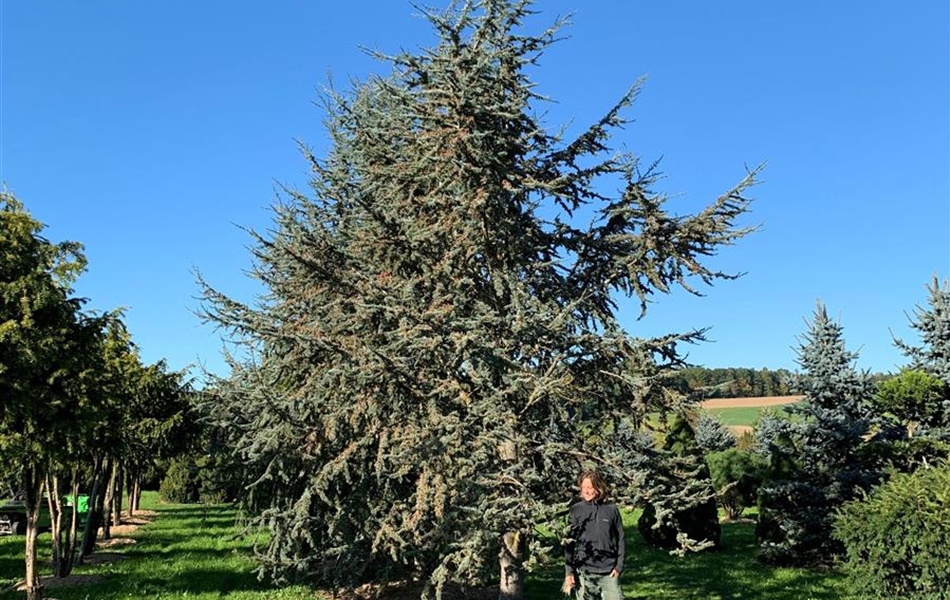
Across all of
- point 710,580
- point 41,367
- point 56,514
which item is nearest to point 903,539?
point 710,580

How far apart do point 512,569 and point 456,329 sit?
3.09 metres

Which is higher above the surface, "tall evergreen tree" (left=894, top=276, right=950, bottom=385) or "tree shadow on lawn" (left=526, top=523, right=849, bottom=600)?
"tall evergreen tree" (left=894, top=276, right=950, bottom=385)

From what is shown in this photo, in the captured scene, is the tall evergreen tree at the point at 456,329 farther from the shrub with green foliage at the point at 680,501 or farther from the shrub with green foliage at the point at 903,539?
the shrub with green foliage at the point at 903,539

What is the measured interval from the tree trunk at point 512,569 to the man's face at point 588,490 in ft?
5.54

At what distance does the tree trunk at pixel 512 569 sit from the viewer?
8.29m

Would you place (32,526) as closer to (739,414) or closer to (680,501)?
(680,501)

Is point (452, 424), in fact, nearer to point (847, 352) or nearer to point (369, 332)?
point (369, 332)

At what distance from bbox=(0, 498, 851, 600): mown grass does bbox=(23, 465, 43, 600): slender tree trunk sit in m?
1.59

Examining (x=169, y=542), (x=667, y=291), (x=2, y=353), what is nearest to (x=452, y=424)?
(x=667, y=291)

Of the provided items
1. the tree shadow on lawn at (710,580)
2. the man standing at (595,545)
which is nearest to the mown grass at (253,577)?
the tree shadow on lawn at (710,580)

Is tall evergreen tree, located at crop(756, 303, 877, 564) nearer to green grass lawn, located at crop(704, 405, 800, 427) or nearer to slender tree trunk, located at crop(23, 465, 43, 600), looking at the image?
slender tree trunk, located at crop(23, 465, 43, 600)

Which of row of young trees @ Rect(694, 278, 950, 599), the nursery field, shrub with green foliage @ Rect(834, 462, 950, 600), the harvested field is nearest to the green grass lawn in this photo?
the nursery field

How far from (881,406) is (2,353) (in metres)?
17.1

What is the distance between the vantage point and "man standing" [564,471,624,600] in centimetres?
670
